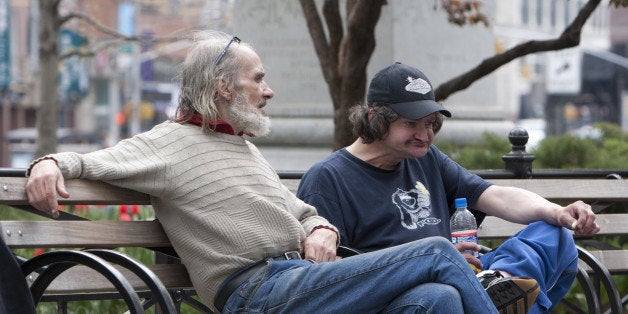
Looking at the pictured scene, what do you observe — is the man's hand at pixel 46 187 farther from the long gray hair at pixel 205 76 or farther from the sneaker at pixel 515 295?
the sneaker at pixel 515 295

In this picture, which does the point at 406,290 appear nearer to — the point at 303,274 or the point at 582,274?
the point at 303,274

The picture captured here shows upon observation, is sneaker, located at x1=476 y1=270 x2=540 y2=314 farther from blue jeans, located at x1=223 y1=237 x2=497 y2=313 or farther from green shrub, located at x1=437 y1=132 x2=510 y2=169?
green shrub, located at x1=437 y1=132 x2=510 y2=169

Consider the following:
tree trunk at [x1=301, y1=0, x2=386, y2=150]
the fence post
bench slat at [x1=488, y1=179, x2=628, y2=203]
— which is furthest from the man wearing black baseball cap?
tree trunk at [x1=301, y1=0, x2=386, y2=150]

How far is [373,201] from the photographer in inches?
183

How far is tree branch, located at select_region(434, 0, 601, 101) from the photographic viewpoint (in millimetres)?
6754

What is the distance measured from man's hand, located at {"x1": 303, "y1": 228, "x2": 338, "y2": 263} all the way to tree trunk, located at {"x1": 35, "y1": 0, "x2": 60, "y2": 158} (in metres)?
10.5

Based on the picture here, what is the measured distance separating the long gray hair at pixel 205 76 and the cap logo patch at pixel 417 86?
68 centimetres

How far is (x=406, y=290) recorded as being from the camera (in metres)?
3.80

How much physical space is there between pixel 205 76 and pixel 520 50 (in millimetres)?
2902

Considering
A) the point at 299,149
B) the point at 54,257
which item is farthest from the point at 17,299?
the point at 299,149

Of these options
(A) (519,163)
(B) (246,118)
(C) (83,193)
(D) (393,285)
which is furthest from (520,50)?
(C) (83,193)

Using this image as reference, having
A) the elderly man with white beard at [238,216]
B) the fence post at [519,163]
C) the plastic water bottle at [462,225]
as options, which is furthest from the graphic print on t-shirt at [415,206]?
the fence post at [519,163]

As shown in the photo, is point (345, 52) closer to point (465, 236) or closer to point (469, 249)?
point (465, 236)

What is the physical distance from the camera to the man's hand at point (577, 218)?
14.9 ft
